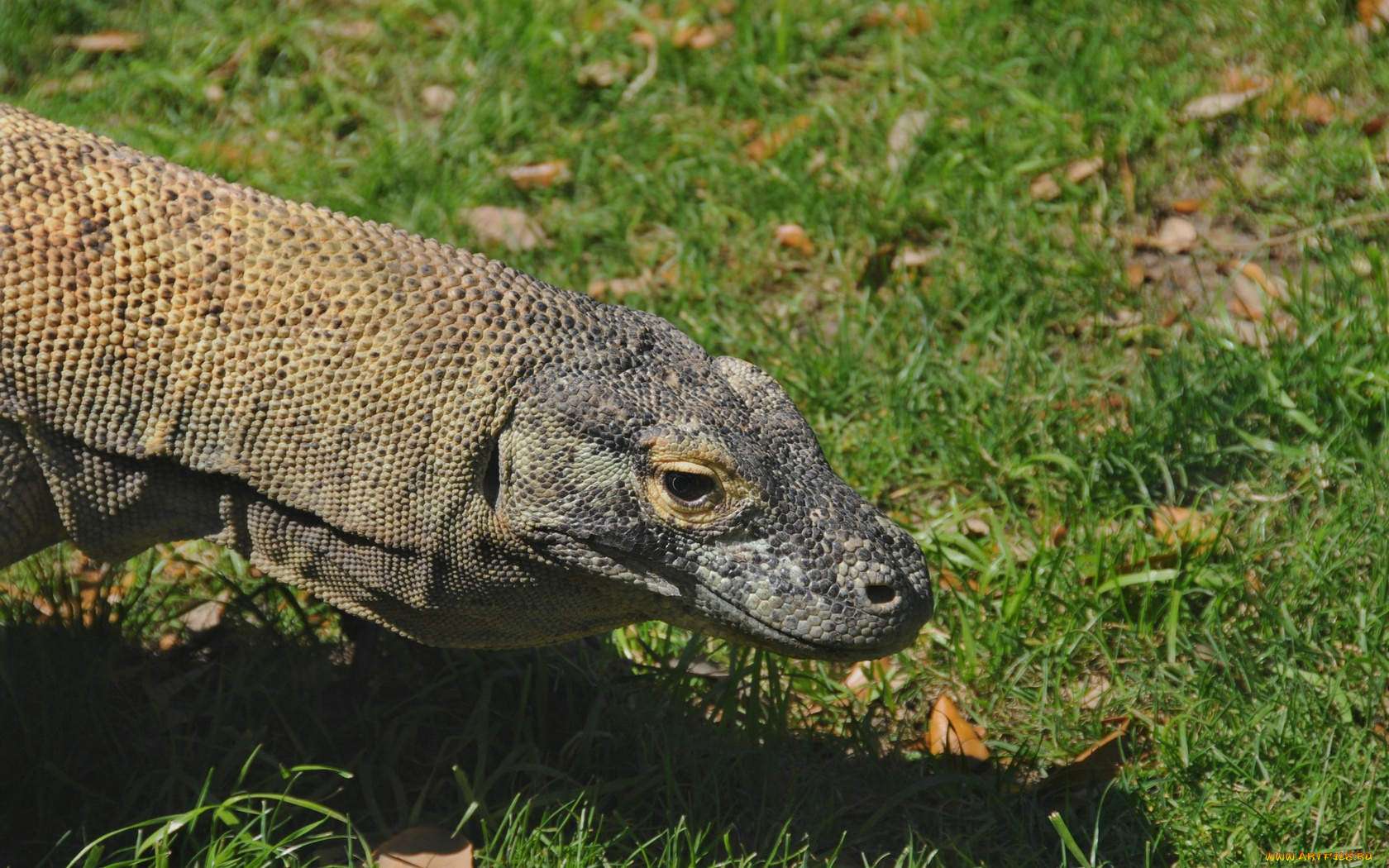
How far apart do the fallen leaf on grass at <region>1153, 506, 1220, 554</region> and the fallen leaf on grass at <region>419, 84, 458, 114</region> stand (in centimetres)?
387

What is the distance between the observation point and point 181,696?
418 centimetres

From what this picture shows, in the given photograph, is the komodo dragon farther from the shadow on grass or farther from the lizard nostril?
the shadow on grass

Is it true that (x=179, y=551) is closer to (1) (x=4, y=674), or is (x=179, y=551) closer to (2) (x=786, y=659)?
(1) (x=4, y=674)

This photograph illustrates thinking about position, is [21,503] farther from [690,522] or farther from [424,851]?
[690,522]

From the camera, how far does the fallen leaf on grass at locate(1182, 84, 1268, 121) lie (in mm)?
6062

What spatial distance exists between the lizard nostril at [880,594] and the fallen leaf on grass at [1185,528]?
1810 millimetres

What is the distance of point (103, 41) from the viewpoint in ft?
22.1

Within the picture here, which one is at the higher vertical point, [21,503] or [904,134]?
[21,503]

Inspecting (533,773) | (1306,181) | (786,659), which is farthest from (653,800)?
(1306,181)

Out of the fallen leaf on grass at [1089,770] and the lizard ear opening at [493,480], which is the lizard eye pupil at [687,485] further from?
the fallen leaf on grass at [1089,770]

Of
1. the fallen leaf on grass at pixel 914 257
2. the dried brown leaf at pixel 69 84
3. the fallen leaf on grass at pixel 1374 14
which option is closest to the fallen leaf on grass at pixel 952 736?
the fallen leaf on grass at pixel 914 257

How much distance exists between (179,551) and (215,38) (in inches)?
124

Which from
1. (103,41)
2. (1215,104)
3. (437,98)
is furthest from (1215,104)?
(103,41)

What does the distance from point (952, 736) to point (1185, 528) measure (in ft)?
3.62
